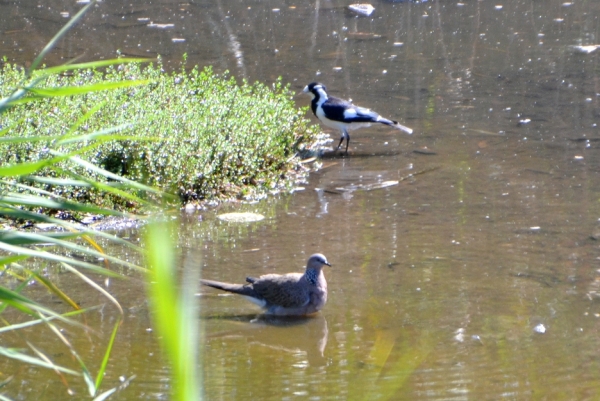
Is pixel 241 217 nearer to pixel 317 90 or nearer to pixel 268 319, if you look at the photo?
pixel 268 319

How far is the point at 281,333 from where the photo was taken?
17.6 feet

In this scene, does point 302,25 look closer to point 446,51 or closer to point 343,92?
point 446,51

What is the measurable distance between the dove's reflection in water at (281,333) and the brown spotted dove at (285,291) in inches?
3.0

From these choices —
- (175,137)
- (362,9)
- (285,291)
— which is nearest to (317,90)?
(175,137)

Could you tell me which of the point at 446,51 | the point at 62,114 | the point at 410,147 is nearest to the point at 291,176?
the point at 410,147

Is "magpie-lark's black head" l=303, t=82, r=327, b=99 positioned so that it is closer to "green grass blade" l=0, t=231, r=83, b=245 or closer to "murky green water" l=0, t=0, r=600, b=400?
"murky green water" l=0, t=0, r=600, b=400

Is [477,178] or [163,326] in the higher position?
[163,326]

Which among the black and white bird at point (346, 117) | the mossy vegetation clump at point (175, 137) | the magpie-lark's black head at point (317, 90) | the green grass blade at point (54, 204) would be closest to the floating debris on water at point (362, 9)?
the magpie-lark's black head at point (317, 90)

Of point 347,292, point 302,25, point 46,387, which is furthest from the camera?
point 302,25

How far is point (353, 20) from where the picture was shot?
16.8 meters

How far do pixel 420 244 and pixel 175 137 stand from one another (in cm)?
257

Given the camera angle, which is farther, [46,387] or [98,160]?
[98,160]

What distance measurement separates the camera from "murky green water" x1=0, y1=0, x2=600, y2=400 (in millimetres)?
4496

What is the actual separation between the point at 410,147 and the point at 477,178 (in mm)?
1371
